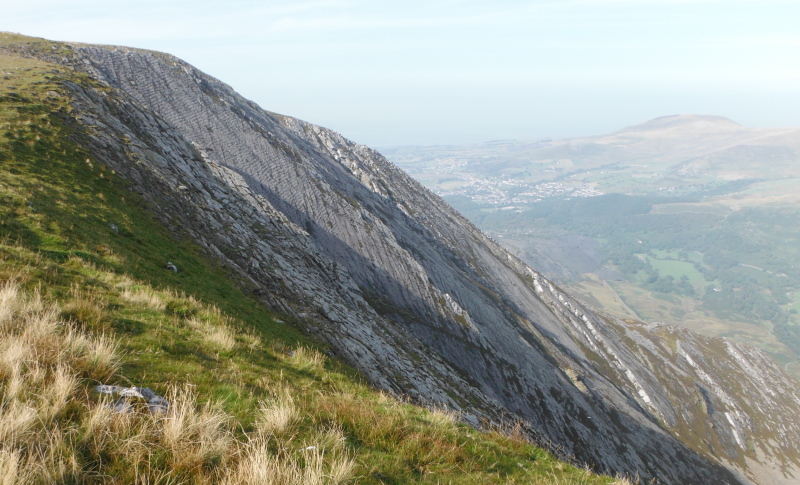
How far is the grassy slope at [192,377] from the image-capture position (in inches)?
239

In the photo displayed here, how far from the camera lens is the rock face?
30.8 meters

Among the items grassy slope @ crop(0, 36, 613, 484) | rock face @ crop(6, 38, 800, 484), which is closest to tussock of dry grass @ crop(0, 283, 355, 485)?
grassy slope @ crop(0, 36, 613, 484)

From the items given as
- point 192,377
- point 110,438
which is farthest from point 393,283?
point 110,438

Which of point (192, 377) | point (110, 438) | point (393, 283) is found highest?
point (110, 438)

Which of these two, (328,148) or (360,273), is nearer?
(360,273)

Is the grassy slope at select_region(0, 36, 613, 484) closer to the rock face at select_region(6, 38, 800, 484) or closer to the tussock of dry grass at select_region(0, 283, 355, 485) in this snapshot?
the tussock of dry grass at select_region(0, 283, 355, 485)

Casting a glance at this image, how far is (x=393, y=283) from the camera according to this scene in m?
53.4

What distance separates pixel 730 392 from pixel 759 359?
53250mm

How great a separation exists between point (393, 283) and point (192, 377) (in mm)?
44969

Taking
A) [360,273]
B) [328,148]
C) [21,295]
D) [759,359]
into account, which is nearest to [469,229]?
Answer: [328,148]

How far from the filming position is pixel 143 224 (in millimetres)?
23250

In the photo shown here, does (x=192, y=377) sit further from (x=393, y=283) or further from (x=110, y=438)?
(x=393, y=283)

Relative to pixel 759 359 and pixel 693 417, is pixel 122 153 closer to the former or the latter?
pixel 693 417

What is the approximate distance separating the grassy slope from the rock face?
273 inches
